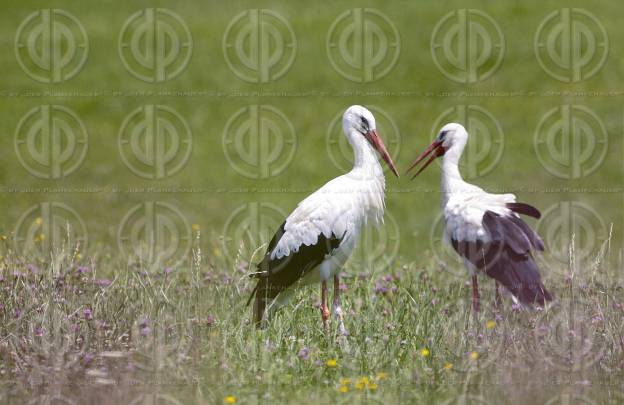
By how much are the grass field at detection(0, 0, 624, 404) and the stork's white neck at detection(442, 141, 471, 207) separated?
0.67 m

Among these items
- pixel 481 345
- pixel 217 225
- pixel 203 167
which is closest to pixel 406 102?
pixel 203 167

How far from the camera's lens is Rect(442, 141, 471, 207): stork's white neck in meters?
9.42

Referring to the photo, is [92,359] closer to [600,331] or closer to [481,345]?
[481,345]

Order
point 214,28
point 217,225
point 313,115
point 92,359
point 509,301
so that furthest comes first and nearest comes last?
point 214,28, point 313,115, point 217,225, point 509,301, point 92,359

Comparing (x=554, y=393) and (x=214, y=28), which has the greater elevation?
(x=214, y=28)

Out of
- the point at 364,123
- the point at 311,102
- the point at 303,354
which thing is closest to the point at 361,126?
the point at 364,123

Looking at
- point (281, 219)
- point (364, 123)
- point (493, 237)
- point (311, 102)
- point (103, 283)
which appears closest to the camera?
point (103, 283)

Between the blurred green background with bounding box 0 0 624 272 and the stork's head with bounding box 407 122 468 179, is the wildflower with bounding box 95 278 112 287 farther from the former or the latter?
the blurred green background with bounding box 0 0 624 272

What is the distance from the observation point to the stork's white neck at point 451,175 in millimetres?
9422

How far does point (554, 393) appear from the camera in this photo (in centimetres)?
725

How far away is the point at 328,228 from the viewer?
872 centimetres

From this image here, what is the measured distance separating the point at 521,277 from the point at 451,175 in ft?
3.67

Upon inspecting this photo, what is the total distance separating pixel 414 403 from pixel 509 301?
2206 millimetres

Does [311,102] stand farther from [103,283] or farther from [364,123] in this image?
[103,283]
